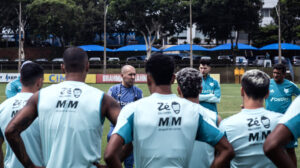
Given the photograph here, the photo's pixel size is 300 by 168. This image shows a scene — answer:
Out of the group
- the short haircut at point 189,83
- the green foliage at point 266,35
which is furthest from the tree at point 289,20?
the short haircut at point 189,83

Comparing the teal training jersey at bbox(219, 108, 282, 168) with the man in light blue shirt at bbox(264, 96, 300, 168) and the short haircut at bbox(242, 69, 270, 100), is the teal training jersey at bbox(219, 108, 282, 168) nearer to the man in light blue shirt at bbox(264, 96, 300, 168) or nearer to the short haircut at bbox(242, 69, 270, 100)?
the short haircut at bbox(242, 69, 270, 100)

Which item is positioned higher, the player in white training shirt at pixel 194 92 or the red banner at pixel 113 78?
the player in white training shirt at pixel 194 92

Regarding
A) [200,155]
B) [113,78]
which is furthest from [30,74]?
[113,78]

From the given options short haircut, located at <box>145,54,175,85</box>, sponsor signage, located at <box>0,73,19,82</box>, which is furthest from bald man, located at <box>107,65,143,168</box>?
sponsor signage, located at <box>0,73,19,82</box>

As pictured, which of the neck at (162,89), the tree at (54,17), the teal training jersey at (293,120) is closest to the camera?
the teal training jersey at (293,120)

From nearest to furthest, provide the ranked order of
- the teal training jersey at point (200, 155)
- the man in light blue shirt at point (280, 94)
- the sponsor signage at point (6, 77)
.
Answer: the teal training jersey at point (200, 155) → the man in light blue shirt at point (280, 94) → the sponsor signage at point (6, 77)

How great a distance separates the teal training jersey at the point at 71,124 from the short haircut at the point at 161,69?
0.53m

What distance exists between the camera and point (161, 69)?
12.6 feet

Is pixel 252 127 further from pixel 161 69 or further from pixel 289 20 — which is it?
pixel 289 20

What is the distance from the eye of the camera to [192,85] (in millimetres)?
4227

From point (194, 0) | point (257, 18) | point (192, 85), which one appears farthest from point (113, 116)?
point (257, 18)

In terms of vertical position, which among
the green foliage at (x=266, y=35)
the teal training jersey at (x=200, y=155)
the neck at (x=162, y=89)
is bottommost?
the teal training jersey at (x=200, y=155)

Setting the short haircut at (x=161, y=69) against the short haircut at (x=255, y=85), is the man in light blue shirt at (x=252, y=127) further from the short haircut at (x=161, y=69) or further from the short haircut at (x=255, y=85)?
the short haircut at (x=161, y=69)

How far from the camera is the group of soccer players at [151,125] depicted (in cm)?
368
